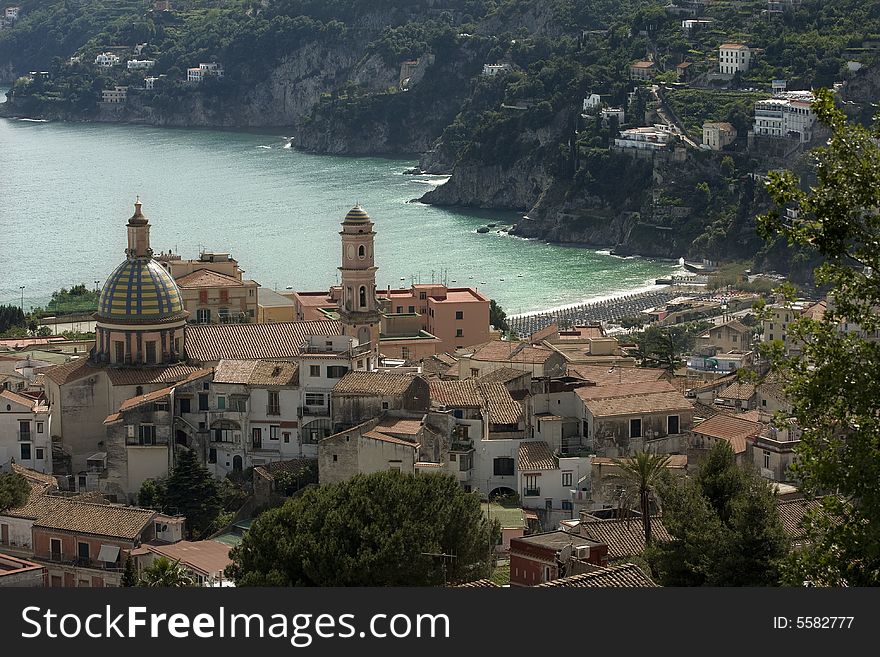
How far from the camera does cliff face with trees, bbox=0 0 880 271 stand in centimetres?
10462

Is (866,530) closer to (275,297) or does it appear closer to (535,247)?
(275,297)

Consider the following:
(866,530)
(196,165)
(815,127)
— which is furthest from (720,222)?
(866,530)

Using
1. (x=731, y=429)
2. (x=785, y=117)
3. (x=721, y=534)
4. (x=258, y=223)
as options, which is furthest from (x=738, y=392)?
(x=785, y=117)

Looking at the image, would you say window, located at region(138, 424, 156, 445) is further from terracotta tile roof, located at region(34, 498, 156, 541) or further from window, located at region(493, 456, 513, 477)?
window, located at region(493, 456, 513, 477)

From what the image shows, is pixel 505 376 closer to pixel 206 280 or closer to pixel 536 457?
pixel 536 457

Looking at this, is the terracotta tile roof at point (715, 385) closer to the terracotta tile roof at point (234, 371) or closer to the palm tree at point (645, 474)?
the terracotta tile roof at point (234, 371)

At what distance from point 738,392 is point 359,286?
7901 mm

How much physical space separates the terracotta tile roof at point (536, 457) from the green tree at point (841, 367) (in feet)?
62.5

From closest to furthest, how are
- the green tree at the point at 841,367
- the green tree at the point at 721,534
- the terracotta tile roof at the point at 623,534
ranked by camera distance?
the green tree at the point at 841,367 < the green tree at the point at 721,534 < the terracotta tile roof at the point at 623,534

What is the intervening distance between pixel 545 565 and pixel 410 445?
6.83 meters

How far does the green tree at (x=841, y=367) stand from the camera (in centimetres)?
1384

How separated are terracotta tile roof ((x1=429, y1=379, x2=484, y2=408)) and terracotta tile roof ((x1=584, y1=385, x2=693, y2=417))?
1.89 metres

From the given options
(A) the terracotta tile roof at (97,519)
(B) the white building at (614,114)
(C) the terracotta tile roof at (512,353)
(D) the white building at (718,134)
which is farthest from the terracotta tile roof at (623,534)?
(B) the white building at (614,114)

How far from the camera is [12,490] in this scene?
3312 centimetres
